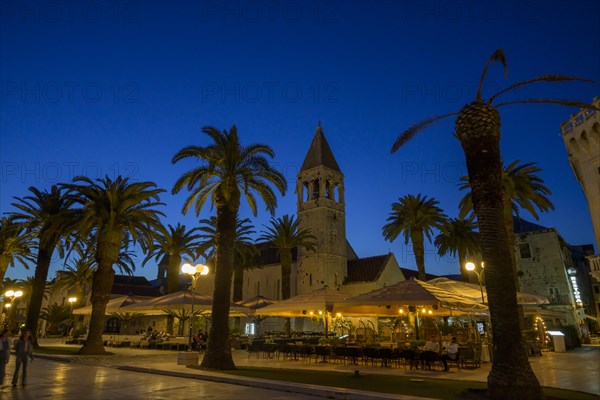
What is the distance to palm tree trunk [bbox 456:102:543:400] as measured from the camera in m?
9.88

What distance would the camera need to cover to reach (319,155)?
193 ft

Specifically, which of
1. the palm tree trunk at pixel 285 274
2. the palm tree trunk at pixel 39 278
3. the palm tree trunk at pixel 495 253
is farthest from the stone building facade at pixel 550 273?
the palm tree trunk at pixel 39 278

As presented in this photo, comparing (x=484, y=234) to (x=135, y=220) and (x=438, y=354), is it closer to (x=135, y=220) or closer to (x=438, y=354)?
(x=438, y=354)

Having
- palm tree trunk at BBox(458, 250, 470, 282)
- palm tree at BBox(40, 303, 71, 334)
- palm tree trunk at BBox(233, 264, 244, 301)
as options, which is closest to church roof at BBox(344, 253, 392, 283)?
palm tree trunk at BBox(458, 250, 470, 282)

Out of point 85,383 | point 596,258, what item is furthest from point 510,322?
point 596,258

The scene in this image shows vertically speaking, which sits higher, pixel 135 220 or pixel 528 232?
A: pixel 528 232

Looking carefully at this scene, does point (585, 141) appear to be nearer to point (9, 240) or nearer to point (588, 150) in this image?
point (588, 150)

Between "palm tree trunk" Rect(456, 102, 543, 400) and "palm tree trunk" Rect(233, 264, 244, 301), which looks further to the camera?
"palm tree trunk" Rect(233, 264, 244, 301)

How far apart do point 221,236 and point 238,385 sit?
7779 mm

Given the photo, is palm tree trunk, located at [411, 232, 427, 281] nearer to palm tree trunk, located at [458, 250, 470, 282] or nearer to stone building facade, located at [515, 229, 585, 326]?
palm tree trunk, located at [458, 250, 470, 282]

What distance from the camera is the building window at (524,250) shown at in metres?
48.0

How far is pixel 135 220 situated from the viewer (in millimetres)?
26109

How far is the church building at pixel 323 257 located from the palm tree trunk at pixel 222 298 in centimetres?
3144

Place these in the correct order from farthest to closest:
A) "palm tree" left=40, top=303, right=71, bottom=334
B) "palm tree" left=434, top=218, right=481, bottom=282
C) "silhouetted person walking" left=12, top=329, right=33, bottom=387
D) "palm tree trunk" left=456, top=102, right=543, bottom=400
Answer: "palm tree" left=40, top=303, right=71, bottom=334 → "palm tree" left=434, top=218, right=481, bottom=282 → "silhouetted person walking" left=12, top=329, right=33, bottom=387 → "palm tree trunk" left=456, top=102, right=543, bottom=400
